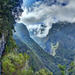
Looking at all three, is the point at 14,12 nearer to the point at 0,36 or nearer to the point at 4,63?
the point at 0,36

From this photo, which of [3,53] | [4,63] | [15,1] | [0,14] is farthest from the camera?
[15,1]

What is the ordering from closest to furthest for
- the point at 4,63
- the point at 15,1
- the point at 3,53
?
the point at 4,63 → the point at 3,53 → the point at 15,1

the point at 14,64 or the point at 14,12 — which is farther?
the point at 14,12

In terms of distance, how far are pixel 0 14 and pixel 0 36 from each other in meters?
4.98

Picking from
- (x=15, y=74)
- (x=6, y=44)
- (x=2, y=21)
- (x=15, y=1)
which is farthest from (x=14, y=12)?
Result: (x=15, y=74)

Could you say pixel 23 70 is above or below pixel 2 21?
below

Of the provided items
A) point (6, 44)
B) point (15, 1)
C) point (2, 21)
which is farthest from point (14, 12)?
point (2, 21)

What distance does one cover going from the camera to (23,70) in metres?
49.7

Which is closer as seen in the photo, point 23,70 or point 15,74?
point 15,74

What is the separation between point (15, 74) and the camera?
151ft

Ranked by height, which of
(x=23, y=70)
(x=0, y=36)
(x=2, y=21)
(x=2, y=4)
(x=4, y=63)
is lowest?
(x=23, y=70)

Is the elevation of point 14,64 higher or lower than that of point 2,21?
lower

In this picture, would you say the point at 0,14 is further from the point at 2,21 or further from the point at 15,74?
the point at 15,74

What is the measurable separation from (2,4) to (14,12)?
12952mm
